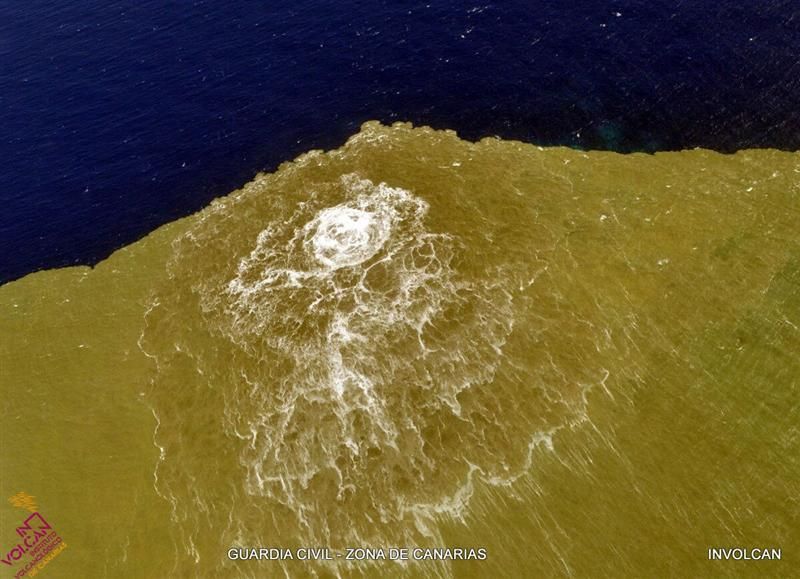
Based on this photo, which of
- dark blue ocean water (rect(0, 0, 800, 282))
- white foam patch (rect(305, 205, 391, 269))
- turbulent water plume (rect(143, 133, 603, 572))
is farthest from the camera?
dark blue ocean water (rect(0, 0, 800, 282))

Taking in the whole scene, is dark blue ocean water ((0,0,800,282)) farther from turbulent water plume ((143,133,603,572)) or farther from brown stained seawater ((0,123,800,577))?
turbulent water plume ((143,133,603,572))

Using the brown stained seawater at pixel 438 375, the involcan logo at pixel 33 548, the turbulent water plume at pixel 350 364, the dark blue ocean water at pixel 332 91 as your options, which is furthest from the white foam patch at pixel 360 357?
the dark blue ocean water at pixel 332 91

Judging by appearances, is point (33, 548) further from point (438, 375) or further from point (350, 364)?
point (438, 375)

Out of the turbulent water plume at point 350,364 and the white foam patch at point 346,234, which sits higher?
the white foam patch at point 346,234

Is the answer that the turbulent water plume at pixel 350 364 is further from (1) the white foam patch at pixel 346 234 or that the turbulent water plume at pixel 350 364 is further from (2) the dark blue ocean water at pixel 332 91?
(2) the dark blue ocean water at pixel 332 91

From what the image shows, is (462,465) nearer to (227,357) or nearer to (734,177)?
(227,357)

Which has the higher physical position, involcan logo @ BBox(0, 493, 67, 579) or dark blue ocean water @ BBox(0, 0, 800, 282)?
dark blue ocean water @ BBox(0, 0, 800, 282)

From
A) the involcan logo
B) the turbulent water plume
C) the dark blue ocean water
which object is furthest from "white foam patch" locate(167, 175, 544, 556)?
the dark blue ocean water
